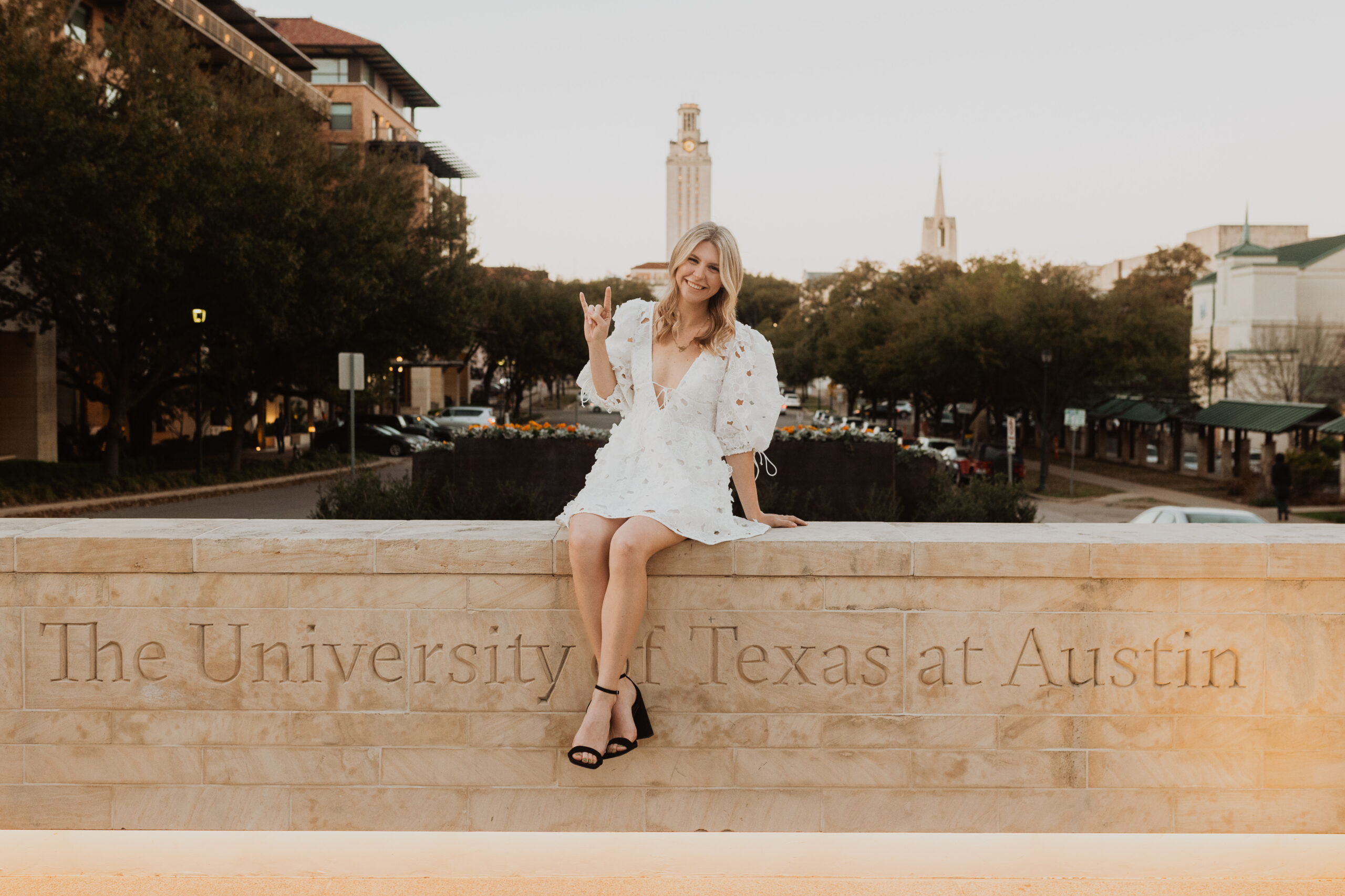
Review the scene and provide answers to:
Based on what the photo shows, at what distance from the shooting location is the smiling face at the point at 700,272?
4332 mm

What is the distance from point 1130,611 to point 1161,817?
80 centimetres

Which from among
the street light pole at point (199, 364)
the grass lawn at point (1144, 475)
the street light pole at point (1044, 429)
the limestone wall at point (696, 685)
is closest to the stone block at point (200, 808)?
the limestone wall at point (696, 685)

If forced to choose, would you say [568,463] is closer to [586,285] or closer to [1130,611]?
[1130,611]

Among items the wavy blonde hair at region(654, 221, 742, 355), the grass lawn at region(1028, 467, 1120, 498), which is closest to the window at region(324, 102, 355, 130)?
the grass lawn at region(1028, 467, 1120, 498)

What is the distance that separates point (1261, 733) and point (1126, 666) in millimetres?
570

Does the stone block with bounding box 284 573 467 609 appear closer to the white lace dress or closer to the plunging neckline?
the white lace dress

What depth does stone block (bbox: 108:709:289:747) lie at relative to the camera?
13.4 ft

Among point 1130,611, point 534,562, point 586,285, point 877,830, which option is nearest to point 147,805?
point 534,562

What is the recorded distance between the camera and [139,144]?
20.8 meters

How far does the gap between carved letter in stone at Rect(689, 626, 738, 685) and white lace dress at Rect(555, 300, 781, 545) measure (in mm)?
351

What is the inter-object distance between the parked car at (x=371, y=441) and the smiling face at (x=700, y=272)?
40292mm

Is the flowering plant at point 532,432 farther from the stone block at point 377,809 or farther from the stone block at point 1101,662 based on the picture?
the stone block at point 1101,662

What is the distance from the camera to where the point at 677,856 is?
3916 millimetres

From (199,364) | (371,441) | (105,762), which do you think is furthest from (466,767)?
(371,441)
